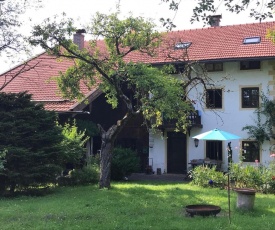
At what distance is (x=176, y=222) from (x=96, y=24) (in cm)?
839

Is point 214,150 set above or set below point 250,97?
below

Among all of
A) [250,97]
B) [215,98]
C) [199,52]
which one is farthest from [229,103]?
[199,52]

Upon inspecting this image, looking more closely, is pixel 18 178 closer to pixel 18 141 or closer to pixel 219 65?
pixel 18 141

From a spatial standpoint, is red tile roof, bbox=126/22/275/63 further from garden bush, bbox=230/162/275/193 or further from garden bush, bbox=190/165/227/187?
garden bush, bbox=230/162/275/193

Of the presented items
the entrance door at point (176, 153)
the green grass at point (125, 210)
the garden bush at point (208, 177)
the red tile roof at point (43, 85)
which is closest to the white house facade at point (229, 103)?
the entrance door at point (176, 153)

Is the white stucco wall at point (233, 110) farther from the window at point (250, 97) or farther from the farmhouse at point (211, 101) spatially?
the window at point (250, 97)

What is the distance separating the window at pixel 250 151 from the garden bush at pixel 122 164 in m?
6.03

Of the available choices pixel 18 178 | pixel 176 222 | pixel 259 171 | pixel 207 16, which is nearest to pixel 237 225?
pixel 176 222

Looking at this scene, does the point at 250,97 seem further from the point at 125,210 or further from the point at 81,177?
the point at 125,210

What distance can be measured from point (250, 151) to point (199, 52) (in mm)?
6114

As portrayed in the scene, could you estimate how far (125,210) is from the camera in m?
10.7

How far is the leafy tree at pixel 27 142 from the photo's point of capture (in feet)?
46.3

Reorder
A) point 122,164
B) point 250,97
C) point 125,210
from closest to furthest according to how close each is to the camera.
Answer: point 125,210
point 122,164
point 250,97

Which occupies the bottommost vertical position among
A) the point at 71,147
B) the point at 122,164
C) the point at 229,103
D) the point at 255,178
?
the point at 255,178
